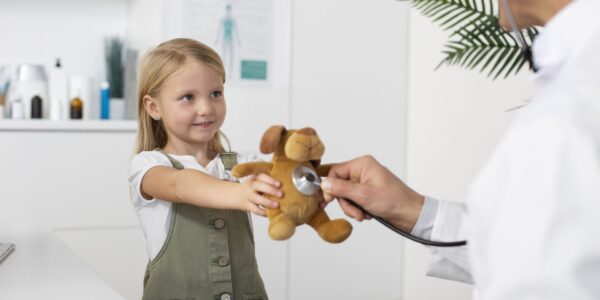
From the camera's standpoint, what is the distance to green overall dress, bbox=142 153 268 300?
160 centimetres

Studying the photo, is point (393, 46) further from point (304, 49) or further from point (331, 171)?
point (331, 171)

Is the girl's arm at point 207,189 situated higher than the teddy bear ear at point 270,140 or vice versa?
the teddy bear ear at point 270,140


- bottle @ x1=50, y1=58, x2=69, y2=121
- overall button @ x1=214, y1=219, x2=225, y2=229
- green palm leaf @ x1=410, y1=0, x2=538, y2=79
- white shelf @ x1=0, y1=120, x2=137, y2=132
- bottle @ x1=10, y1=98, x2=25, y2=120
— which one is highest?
green palm leaf @ x1=410, y1=0, x2=538, y2=79

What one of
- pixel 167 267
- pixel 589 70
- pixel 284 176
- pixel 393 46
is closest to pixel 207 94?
pixel 167 267

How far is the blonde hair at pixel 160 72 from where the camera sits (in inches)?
65.6

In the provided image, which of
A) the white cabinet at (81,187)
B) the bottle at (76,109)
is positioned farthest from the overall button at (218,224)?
the bottle at (76,109)

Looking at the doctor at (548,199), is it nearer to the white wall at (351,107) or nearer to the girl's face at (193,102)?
the girl's face at (193,102)

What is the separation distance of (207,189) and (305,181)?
0.96 feet

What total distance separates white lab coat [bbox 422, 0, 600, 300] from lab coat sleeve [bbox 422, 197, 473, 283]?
593mm

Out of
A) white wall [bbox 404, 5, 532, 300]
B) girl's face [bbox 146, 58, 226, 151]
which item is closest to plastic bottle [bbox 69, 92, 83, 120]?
white wall [bbox 404, 5, 532, 300]

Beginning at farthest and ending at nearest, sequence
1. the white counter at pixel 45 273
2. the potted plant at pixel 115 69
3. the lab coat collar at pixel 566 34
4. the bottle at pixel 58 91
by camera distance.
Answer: the potted plant at pixel 115 69 → the bottle at pixel 58 91 → the white counter at pixel 45 273 → the lab coat collar at pixel 566 34

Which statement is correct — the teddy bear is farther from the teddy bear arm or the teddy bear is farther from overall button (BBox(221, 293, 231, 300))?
overall button (BBox(221, 293, 231, 300))

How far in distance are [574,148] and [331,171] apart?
2.29ft

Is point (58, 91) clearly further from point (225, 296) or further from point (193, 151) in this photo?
point (225, 296)
